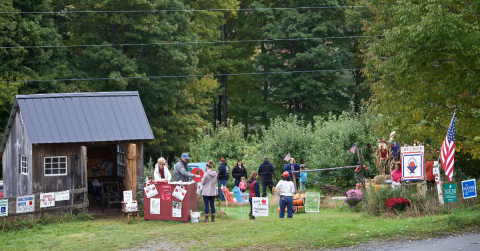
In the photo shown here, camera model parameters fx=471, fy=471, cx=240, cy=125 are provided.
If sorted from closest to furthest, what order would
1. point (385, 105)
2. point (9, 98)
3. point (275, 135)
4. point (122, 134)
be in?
point (385, 105)
point (122, 134)
point (9, 98)
point (275, 135)

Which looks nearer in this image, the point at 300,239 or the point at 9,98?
the point at 300,239

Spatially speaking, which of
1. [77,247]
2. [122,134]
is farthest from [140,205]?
[77,247]

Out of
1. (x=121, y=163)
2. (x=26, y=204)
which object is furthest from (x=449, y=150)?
(x=121, y=163)

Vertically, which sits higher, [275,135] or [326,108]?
[326,108]

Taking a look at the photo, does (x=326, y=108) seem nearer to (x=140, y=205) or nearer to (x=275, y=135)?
(x=275, y=135)

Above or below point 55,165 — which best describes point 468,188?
below

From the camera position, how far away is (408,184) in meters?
14.7

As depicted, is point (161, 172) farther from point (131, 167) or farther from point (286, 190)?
point (286, 190)

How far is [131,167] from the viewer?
16438mm

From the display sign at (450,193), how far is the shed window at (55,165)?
12.0 metres

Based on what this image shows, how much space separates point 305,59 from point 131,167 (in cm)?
2302

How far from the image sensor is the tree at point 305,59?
36.7 m

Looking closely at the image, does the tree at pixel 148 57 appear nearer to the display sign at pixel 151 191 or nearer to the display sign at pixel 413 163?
the display sign at pixel 151 191

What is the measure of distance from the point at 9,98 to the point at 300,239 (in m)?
19.1
